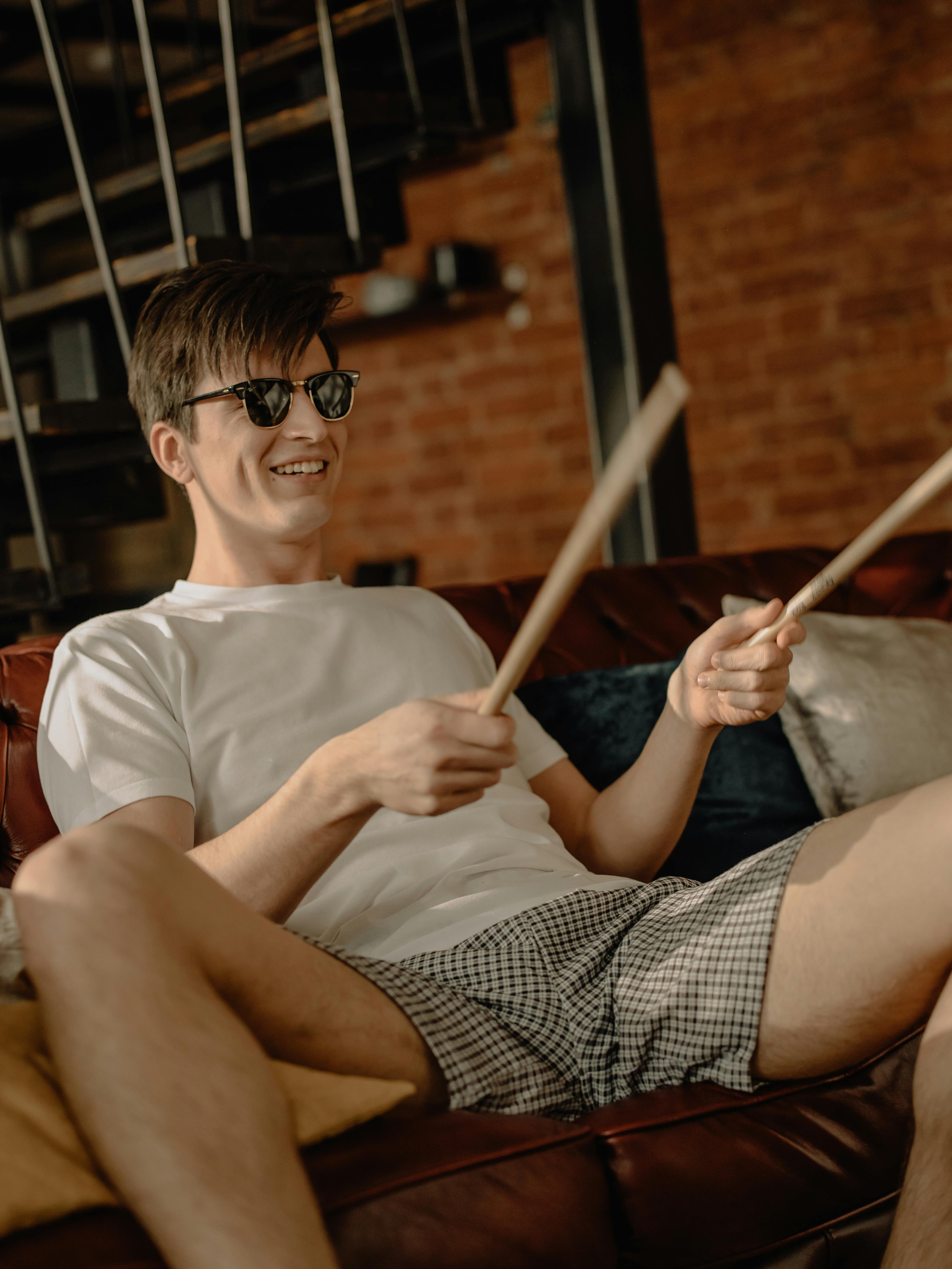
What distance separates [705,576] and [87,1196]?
1642 mm

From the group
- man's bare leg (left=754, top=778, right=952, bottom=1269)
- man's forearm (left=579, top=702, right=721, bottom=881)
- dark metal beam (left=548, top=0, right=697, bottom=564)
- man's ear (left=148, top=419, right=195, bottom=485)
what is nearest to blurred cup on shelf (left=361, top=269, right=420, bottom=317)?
dark metal beam (left=548, top=0, right=697, bottom=564)

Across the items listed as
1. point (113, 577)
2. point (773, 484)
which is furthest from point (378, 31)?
point (113, 577)

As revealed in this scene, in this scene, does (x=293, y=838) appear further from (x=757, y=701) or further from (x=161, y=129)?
(x=161, y=129)

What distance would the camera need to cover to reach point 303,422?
162cm

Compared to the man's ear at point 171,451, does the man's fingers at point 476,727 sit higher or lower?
lower

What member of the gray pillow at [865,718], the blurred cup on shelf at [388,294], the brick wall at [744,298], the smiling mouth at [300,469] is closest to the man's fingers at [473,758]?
the smiling mouth at [300,469]

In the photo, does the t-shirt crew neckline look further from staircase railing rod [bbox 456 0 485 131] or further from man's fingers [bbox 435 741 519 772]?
staircase railing rod [bbox 456 0 485 131]

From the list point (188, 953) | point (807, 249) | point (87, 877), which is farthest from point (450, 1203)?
point (807, 249)

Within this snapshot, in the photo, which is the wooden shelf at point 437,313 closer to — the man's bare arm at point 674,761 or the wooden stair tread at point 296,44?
the wooden stair tread at point 296,44

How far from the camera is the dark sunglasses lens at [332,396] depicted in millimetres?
1631

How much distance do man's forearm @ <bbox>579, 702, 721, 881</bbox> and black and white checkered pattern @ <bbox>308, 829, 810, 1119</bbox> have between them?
18 cm

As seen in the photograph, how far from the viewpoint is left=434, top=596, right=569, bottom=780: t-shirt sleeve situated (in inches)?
66.2

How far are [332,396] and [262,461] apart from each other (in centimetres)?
13

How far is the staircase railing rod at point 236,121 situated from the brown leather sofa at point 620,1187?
151cm
